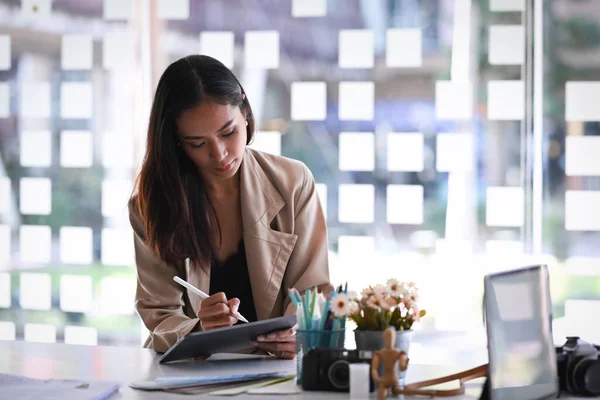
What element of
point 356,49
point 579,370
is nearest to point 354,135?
point 356,49

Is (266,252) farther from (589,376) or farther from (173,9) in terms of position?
(173,9)

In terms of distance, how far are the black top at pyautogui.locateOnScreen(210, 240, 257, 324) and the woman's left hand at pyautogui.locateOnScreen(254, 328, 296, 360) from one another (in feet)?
1.28

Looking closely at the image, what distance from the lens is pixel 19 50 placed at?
14.6 feet

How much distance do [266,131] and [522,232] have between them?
1.30 meters

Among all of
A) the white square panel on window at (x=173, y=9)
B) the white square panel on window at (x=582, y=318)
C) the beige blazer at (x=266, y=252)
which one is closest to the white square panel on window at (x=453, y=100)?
the white square panel on window at (x=582, y=318)

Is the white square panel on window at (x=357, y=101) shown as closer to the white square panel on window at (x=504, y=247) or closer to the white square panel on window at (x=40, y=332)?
the white square panel on window at (x=504, y=247)

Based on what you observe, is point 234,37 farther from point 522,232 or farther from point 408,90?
point 522,232

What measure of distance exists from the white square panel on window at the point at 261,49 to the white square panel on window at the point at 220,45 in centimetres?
8

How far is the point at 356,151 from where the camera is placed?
398cm

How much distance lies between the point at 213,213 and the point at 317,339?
829mm

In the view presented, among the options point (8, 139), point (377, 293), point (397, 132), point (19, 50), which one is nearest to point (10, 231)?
point (8, 139)

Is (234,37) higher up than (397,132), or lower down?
higher up

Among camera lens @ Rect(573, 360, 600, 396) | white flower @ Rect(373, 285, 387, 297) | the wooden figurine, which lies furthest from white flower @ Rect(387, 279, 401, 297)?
camera lens @ Rect(573, 360, 600, 396)

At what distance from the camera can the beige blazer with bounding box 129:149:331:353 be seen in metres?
2.29
